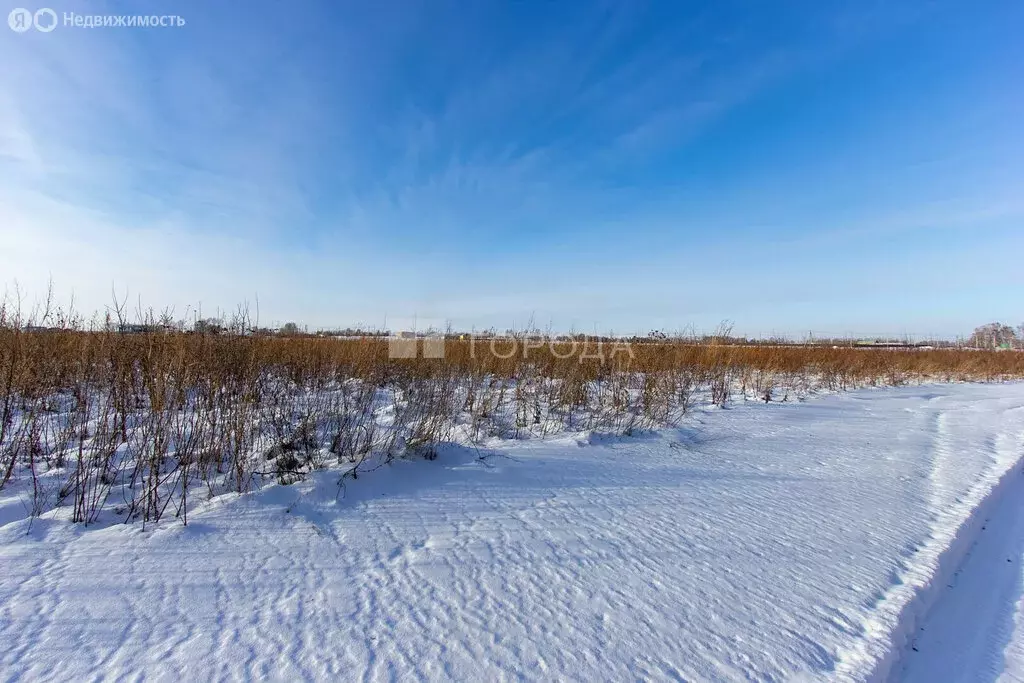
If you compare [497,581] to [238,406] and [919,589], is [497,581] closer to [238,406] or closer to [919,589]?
[919,589]

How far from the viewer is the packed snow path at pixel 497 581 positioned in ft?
5.19

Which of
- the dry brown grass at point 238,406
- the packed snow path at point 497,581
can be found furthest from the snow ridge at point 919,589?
the dry brown grass at point 238,406

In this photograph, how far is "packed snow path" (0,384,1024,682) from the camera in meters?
1.58

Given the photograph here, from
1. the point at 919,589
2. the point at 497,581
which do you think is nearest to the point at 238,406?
the point at 497,581

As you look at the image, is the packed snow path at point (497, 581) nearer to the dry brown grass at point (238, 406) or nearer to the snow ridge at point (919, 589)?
the snow ridge at point (919, 589)

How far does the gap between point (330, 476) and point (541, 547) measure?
5.45 ft

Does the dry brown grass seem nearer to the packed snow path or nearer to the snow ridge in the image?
Result: the packed snow path

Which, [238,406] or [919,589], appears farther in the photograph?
[238,406]

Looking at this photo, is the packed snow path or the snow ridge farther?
the snow ridge

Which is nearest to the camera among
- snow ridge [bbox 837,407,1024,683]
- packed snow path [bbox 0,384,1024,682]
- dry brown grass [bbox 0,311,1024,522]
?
packed snow path [bbox 0,384,1024,682]

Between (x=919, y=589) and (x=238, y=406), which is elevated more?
(x=238, y=406)

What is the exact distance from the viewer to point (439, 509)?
282 cm

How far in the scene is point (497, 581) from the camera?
208 cm

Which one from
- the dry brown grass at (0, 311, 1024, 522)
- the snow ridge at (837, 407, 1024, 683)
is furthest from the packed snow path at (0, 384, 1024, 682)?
the dry brown grass at (0, 311, 1024, 522)
